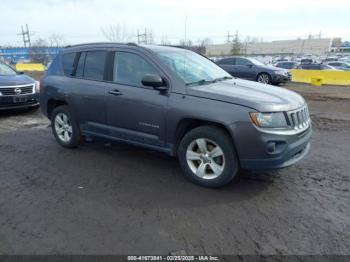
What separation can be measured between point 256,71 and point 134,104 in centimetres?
1205

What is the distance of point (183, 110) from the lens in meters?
3.86

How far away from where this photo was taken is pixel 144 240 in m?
2.86

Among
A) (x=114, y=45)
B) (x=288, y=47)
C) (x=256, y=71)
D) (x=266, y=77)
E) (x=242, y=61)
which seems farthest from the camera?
(x=288, y=47)

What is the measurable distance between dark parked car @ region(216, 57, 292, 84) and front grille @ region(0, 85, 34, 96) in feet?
32.5

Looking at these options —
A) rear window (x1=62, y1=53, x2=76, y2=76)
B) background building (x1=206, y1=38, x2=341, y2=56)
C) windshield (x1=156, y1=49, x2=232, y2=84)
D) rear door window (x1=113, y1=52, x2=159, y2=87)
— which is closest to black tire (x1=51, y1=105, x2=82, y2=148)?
rear window (x1=62, y1=53, x2=76, y2=76)

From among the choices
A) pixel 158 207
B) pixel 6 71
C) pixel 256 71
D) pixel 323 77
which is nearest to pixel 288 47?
pixel 323 77

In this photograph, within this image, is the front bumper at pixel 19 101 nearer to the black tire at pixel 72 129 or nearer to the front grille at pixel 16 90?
the front grille at pixel 16 90

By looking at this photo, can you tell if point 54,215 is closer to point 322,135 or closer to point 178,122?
point 178,122

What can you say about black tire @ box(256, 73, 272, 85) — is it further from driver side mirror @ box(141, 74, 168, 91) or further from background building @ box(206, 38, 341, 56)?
background building @ box(206, 38, 341, 56)

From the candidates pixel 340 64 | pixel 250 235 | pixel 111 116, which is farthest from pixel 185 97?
pixel 340 64

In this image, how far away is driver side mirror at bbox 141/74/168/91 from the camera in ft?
12.9

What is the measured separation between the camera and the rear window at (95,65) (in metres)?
4.84

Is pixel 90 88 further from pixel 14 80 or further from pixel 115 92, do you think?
pixel 14 80

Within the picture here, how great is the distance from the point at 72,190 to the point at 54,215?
61 cm
